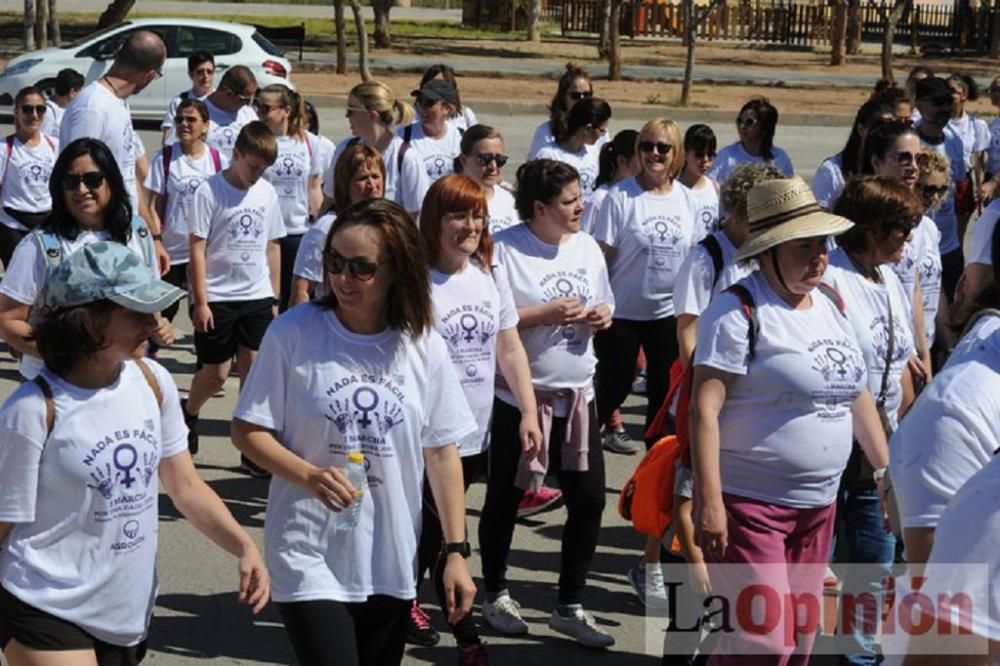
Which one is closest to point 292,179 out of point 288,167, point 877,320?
Result: point 288,167

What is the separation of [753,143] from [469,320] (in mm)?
4494

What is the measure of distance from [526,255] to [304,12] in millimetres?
46911

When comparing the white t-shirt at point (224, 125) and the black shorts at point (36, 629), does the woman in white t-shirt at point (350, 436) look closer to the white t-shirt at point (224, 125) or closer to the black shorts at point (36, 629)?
the black shorts at point (36, 629)

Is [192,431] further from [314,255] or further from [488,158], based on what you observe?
[488,158]

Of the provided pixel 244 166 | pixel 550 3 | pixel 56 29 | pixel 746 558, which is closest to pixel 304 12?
pixel 550 3

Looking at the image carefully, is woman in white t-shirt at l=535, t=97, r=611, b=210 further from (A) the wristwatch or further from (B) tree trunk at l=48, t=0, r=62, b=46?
(B) tree trunk at l=48, t=0, r=62, b=46

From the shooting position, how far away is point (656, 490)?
19.0 feet

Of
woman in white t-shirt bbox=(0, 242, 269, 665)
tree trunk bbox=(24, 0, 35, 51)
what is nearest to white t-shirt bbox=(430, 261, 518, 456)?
woman in white t-shirt bbox=(0, 242, 269, 665)

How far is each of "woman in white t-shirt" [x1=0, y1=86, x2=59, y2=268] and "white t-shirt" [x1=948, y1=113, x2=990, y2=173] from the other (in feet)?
21.3

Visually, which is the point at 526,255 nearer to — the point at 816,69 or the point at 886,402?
the point at 886,402

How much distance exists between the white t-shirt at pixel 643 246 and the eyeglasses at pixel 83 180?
2.96m

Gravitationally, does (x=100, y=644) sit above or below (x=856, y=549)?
above

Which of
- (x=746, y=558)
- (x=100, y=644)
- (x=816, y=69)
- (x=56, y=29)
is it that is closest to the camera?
(x=100, y=644)

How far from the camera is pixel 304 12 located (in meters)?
52.4
